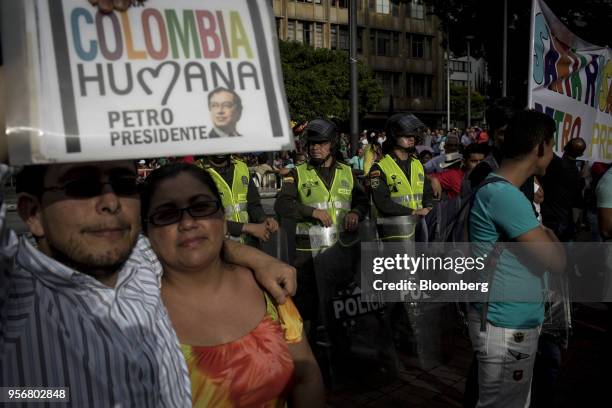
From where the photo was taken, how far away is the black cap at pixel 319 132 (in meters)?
5.15

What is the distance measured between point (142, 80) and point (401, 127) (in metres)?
4.48

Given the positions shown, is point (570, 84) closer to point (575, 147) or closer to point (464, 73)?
point (575, 147)

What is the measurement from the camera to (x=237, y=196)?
5.32 metres

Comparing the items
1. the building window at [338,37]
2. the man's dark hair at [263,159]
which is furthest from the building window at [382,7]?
the man's dark hair at [263,159]

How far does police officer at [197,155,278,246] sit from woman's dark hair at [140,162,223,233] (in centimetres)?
296

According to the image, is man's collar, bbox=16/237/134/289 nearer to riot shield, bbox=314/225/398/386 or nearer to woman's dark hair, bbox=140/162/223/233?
woman's dark hair, bbox=140/162/223/233

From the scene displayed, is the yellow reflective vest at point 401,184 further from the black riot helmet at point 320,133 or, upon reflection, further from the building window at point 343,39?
the building window at point 343,39

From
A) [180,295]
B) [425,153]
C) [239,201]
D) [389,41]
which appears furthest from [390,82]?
[180,295]

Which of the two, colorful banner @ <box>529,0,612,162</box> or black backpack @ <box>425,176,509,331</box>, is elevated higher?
colorful banner @ <box>529,0,612,162</box>

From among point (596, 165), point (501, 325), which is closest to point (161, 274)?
point (501, 325)

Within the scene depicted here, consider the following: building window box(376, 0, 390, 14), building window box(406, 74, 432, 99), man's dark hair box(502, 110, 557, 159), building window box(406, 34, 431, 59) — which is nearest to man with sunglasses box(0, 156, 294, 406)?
man's dark hair box(502, 110, 557, 159)

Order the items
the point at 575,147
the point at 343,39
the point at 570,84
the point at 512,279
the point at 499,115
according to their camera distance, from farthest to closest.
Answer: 1. the point at 343,39
2. the point at 570,84
3. the point at 575,147
4. the point at 499,115
5. the point at 512,279

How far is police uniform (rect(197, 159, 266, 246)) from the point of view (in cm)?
519

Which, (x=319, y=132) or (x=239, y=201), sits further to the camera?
(x=239, y=201)
